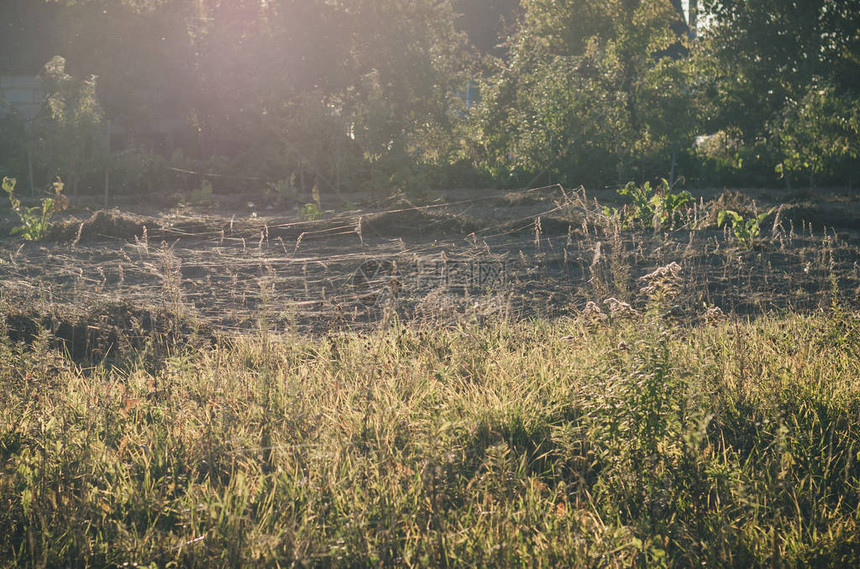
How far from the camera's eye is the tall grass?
2.50 metres

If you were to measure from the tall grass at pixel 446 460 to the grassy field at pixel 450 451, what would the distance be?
1cm

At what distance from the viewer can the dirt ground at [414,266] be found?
5008 millimetres

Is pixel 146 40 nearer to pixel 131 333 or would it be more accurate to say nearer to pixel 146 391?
pixel 131 333

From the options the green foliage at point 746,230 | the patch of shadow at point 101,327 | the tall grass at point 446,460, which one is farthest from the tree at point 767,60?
the patch of shadow at point 101,327

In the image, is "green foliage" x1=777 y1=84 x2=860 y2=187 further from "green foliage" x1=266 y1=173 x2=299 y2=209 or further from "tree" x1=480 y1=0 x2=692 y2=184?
"green foliage" x1=266 y1=173 x2=299 y2=209

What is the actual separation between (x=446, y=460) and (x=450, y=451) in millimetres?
128

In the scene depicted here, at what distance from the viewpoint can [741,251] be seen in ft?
23.1

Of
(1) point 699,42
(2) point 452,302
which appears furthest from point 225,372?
(1) point 699,42

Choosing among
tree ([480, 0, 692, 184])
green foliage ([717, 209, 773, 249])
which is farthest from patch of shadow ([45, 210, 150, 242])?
tree ([480, 0, 692, 184])

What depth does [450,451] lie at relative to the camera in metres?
2.87

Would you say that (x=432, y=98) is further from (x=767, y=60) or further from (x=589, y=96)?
(x=767, y=60)

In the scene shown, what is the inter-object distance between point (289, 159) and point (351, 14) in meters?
3.51

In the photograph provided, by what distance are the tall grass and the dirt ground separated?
24.0 inches

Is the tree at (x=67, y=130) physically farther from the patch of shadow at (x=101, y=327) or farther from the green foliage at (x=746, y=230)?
the green foliage at (x=746, y=230)
